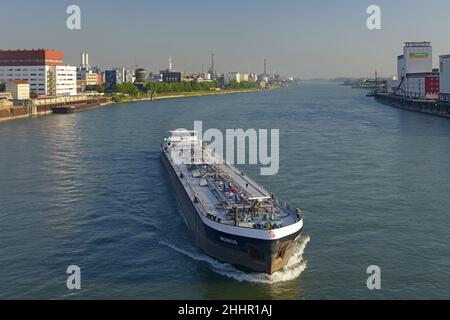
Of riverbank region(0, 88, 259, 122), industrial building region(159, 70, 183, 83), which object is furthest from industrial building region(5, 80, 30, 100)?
industrial building region(159, 70, 183, 83)

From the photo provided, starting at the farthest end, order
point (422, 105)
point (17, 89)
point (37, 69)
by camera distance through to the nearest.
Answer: point (37, 69)
point (17, 89)
point (422, 105)

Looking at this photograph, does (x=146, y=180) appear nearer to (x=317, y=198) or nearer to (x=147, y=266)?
(x=317, y=198)

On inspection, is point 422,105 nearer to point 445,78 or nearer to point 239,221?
point 445,78

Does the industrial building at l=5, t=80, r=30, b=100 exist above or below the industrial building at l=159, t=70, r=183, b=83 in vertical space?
below

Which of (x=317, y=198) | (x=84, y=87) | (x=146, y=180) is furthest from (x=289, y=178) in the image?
(x=84, y=87)

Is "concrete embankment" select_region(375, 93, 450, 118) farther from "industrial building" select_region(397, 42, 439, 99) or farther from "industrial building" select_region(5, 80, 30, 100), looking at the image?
"industrial building" select_region(5, 80, 30, 100)

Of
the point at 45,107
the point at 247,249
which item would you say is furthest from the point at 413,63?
the point at 247,249
